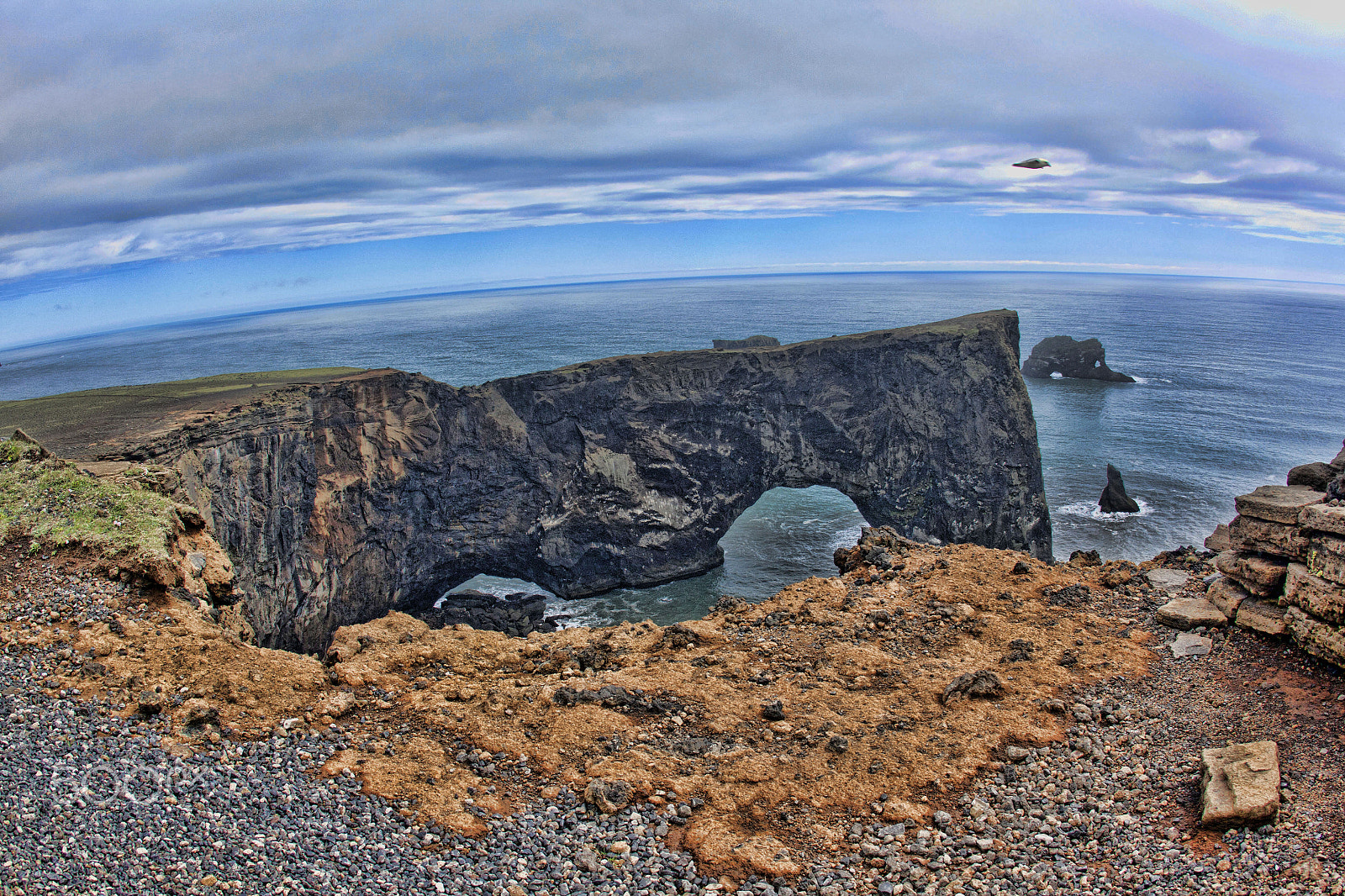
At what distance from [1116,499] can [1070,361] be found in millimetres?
60046

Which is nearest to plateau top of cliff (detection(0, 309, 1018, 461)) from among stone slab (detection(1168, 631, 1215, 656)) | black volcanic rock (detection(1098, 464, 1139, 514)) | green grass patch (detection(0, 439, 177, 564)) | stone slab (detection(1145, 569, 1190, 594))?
green grass patch (detection(0, 439, 177, 564))

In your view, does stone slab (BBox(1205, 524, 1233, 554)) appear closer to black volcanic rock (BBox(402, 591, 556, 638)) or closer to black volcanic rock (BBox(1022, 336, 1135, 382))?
black volcanic rock (BBox(402, 591, 556, 638))

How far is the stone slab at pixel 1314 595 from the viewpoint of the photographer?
11.4 m

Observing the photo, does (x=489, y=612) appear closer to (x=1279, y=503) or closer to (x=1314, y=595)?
(x=1279, y=503)

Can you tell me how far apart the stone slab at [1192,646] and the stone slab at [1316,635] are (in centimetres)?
129

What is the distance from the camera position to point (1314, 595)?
11867 millimetres

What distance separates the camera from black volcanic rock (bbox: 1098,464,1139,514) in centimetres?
5147

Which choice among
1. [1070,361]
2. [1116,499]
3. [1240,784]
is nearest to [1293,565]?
[1240,784]

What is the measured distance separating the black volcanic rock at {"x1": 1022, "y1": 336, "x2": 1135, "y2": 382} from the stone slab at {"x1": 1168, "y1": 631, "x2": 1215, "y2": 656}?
100 meters

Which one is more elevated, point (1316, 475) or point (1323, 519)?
point (1316, 475)

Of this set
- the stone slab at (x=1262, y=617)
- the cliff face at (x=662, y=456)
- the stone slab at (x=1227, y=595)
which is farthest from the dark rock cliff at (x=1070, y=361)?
the stone slab at (x=1262, y=617)

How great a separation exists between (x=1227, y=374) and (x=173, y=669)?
420ft

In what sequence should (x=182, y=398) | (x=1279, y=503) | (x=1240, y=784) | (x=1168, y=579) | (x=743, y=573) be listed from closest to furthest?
(x=1240, y=784)
(x=1279, y=503)
(x=1168, y=579)
(x=182, y=398)
(x=743, y=573)

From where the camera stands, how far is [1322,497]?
42.5 feet
